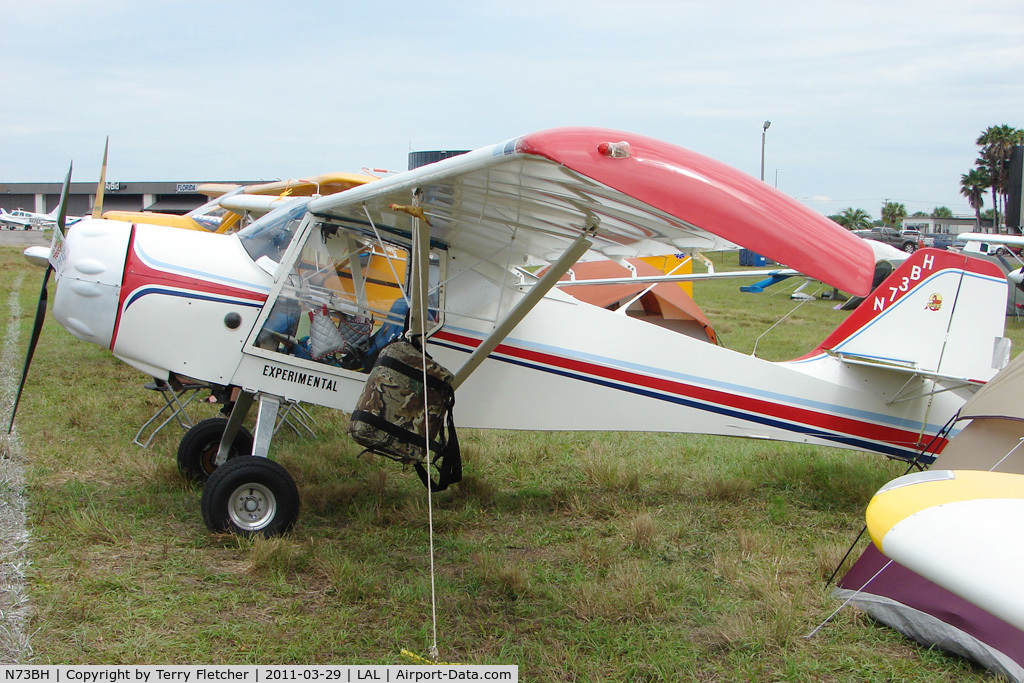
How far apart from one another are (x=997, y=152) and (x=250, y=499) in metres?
73.1

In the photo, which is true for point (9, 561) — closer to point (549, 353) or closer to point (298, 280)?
point (298, 280)

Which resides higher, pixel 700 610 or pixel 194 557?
pixel 700 610

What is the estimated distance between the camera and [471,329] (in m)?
4.98

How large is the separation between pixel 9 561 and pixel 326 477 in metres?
2.17

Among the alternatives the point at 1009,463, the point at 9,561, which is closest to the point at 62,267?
the point at 9,561

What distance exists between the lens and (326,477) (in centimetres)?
579

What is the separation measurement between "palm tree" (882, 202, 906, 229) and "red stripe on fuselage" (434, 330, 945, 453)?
67.6m

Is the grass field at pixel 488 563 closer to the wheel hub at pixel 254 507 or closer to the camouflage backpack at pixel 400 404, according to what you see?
the wheel hub at pixel 254 507

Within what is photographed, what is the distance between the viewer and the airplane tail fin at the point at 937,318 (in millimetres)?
4914

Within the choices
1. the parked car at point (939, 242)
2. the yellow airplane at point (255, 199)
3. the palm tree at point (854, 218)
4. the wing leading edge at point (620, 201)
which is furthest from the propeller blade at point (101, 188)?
the palm tree at point (854, 218)

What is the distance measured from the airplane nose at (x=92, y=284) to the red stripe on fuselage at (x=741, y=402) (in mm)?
2319

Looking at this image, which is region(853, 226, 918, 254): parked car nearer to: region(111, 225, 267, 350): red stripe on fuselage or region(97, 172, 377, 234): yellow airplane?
region(97, 172, 377, 234): yellow airplane

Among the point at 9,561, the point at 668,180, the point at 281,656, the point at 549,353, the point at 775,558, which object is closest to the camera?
the point at 668,180

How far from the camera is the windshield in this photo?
4.80 meters
